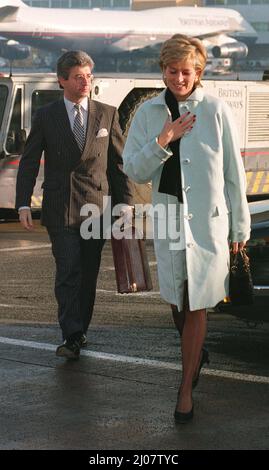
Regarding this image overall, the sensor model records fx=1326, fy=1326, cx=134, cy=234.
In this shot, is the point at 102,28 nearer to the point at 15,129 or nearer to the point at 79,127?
the point at 15,129

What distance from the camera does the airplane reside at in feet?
365

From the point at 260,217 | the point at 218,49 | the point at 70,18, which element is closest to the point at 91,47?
the point at 70,18

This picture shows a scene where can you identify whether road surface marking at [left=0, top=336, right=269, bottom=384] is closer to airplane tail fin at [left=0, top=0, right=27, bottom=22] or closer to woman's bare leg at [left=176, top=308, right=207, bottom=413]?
woman's bare leg at [left=176, top=308, right=207, bottom=413]

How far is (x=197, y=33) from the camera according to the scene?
112 m

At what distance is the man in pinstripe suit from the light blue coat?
1426 mm

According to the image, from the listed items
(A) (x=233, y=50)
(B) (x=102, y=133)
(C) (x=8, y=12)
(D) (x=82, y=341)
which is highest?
(B) (x=102, y=133)

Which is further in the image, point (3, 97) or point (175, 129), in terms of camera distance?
point (3, 97)

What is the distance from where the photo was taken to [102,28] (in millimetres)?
112438

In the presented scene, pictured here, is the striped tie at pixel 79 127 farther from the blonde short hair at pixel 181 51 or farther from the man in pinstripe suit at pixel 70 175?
the blonde short hair at pixel 181 51

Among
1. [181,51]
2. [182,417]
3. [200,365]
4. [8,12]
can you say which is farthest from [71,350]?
[8,12]

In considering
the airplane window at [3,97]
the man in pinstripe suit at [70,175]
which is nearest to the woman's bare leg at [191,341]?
the man in pinstripe suit at [70,175]

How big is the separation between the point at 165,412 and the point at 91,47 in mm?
109400

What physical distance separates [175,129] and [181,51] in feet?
1.23

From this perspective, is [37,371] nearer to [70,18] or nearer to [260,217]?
[260,217]
